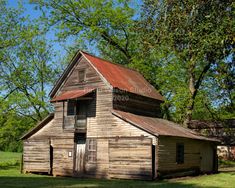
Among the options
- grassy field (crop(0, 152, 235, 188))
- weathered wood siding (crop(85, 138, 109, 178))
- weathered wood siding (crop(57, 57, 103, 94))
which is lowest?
grassy field (crop(0, 152, 235, 188))

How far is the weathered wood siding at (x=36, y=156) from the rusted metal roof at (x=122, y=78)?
7.11 metres

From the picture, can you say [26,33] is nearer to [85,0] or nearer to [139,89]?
[85,0]

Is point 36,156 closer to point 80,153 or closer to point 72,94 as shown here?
point 80,153

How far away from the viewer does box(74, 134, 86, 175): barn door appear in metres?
29.9

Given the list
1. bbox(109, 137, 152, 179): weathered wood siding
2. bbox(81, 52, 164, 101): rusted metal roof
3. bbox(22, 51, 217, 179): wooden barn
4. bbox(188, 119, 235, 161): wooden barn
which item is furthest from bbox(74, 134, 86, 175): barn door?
bbox(188, 119, 235, 161): wooden barn

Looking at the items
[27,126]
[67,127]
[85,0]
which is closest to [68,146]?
[67,127]

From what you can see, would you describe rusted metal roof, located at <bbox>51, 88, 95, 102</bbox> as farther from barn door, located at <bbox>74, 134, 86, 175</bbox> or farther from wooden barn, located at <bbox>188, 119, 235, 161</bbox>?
wooden barn, located at <bbox>188, 119, 235, 161</bbox>

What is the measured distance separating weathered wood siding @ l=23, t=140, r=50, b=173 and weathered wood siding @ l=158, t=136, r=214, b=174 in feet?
32.3

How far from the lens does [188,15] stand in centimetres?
2139

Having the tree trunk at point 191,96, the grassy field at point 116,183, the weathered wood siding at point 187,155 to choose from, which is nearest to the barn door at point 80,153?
the grassy field at point 116,183

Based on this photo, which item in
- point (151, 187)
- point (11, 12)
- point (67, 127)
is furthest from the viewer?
point (11, 12)

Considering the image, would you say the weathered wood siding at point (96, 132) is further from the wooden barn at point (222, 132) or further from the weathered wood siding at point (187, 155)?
the wooden barn at point (222, 132)

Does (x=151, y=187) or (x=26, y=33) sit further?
(x=26, y=33)

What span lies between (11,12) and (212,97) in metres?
26.3
